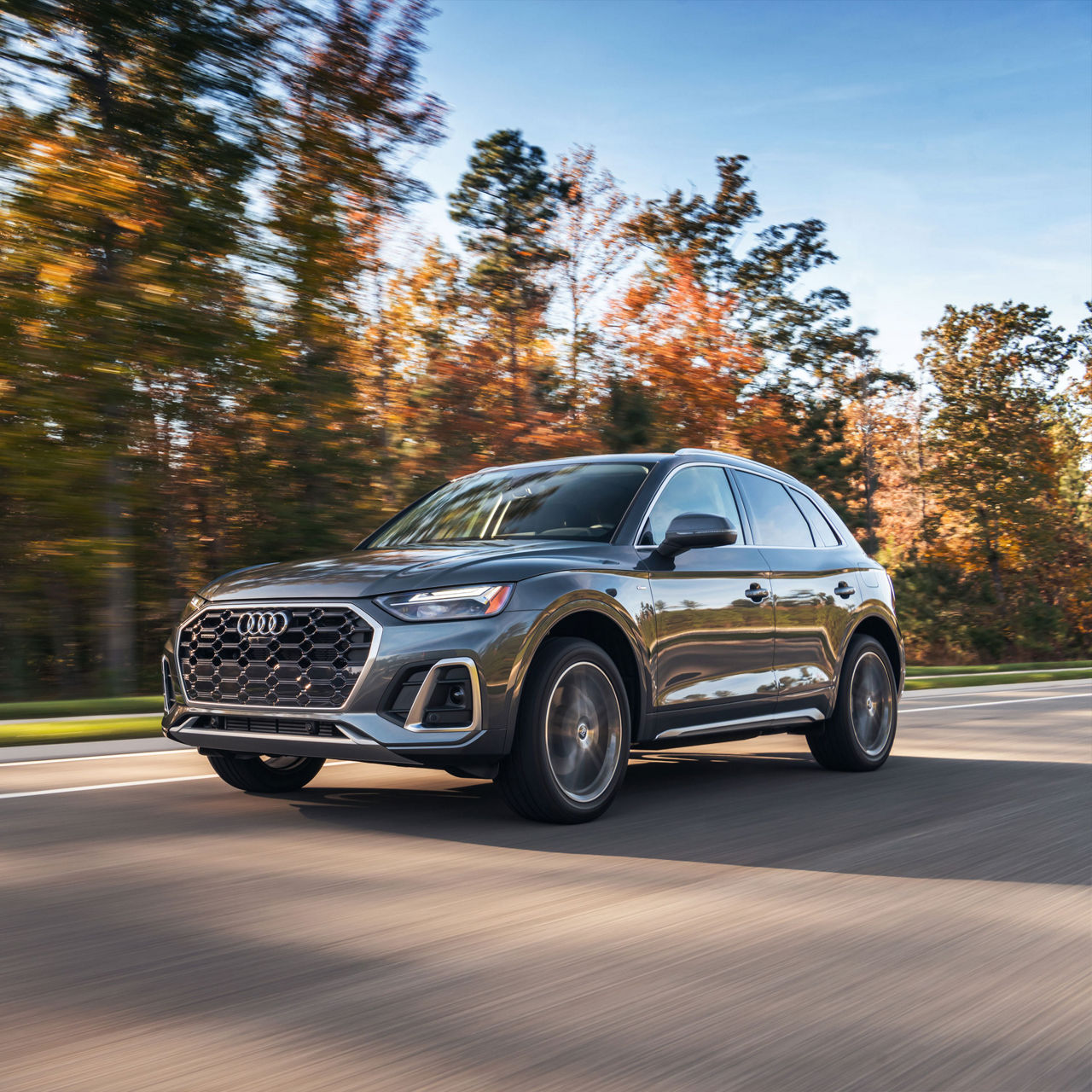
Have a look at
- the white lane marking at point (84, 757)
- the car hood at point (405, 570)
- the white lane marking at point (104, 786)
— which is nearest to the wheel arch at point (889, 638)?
the car hood at point (405, 570)

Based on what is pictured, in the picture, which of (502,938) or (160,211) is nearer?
(502,938)

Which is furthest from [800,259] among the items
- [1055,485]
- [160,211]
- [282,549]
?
[160,211]

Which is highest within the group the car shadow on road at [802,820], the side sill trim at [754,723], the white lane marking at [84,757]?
the side sill trim at [754,723]

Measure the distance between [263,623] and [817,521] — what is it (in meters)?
4.08

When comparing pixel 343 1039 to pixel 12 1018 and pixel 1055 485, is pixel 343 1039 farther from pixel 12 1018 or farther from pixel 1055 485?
pixel 1055 485

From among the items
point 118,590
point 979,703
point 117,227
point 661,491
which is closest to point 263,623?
point 661,491

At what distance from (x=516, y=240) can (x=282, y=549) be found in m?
10.8

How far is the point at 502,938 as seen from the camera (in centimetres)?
437

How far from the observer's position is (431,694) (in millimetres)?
5820

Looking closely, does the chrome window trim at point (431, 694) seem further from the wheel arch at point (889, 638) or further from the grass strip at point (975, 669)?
the grass strip at point (975, 669)

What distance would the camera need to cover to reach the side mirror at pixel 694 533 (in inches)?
272

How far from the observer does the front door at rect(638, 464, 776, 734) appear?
22.8 feet

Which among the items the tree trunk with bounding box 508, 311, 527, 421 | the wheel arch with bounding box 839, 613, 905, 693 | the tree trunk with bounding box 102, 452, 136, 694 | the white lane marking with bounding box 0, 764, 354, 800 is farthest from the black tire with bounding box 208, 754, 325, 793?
the tree trunk with bounding box 508, 311, 527, 421

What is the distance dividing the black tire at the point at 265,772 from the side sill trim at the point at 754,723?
1.87 meters
